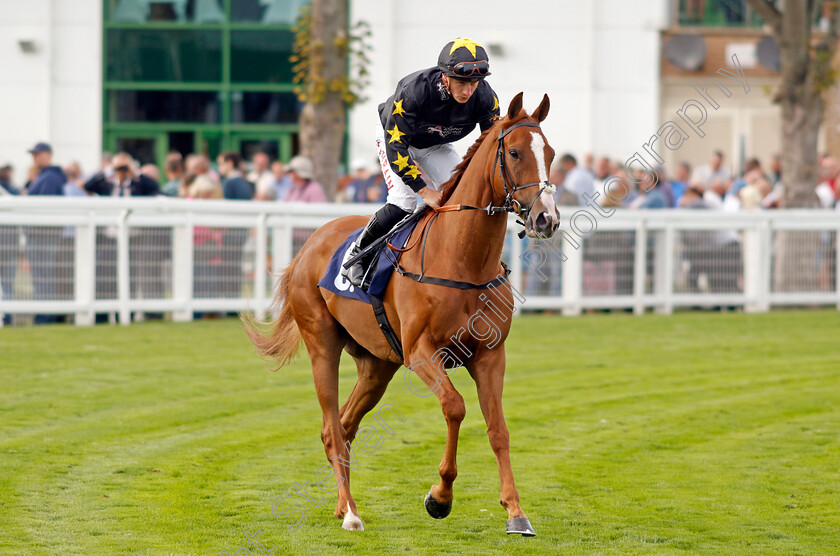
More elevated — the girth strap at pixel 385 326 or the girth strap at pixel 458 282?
the girth strap at pixel 458 282

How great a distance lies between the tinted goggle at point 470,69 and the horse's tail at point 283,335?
1.65 m

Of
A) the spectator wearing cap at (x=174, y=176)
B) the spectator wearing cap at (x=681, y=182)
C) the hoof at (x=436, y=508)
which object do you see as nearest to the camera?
the hoof at (x=436, y=508)

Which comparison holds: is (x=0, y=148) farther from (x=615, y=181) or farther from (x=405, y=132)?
(x=405, y=132)

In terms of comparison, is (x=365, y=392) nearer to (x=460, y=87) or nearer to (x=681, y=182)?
(x=460, y=87)

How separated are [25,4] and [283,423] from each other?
17733 millimetres

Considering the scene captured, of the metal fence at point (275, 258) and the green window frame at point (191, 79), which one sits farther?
the green window frame at point (191, 79)

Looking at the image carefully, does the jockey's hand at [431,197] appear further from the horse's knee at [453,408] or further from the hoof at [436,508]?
the hoof at [436,508]

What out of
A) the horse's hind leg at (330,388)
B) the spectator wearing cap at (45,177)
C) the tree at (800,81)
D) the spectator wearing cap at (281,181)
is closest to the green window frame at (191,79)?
the spectator wearing cap at (281,181)

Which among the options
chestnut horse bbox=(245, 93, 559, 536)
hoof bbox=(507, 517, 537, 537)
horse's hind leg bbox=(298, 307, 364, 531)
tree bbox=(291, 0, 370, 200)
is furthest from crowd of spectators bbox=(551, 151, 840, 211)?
hoof bbox=(507, 517, 537, 537)

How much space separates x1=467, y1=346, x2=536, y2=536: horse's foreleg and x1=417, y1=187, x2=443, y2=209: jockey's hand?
27.9 inches

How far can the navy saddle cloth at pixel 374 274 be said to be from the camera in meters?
5.46

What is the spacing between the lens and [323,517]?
5367 mm

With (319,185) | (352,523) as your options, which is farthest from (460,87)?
(319,185)

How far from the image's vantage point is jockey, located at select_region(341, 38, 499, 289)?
17.0ft
